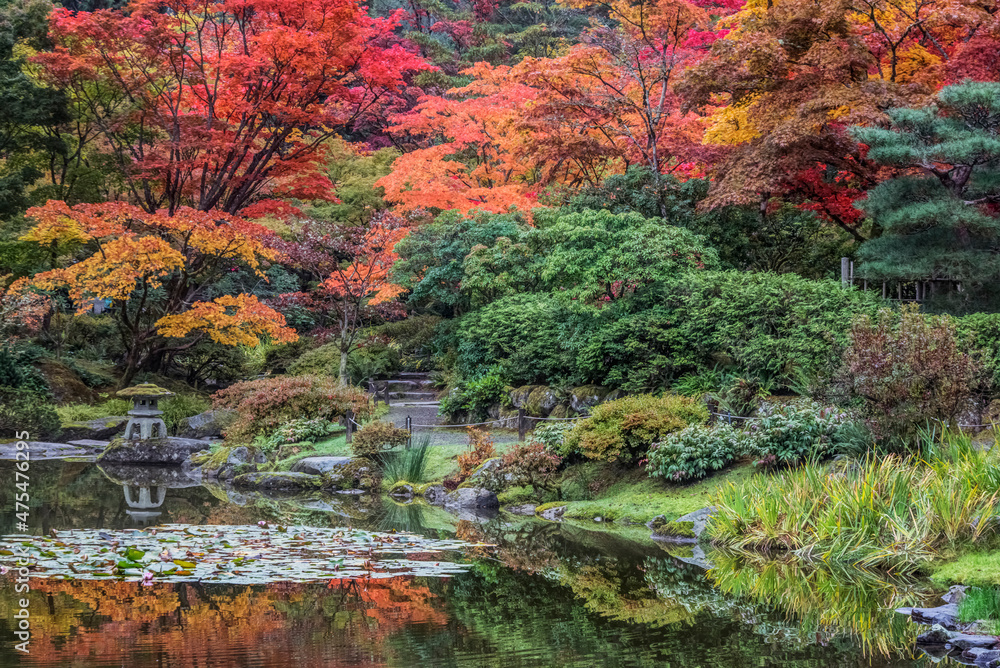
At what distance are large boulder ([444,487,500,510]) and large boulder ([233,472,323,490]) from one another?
2823 millimetres

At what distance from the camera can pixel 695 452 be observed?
10.9 metres

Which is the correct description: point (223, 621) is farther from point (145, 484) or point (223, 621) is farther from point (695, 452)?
point (145, 484)

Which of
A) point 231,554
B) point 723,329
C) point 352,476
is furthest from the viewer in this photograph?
point 352,476

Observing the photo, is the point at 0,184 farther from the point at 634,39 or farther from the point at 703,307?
the point at 703,307

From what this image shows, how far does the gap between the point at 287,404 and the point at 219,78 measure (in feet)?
24.1

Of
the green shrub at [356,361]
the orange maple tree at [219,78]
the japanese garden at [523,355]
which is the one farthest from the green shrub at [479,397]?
the orange maple tree at [219,78]

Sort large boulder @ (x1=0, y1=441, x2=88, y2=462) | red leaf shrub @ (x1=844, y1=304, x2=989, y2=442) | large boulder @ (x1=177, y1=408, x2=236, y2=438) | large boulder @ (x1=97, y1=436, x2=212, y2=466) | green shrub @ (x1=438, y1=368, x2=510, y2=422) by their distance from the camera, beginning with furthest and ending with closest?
large boulder @ (x1=177, y1=408, x2=236, y2=438) → large boulder @ (x1=0, y1=441, x2=88, y2=462) → green shrub @ (x1=438, y1=368, x2=510, y2=422) → large boulder @ (x1=97, y1=436, x2=212, y2=466) → red leaf shrub @ (x1=844, y1=304, x2=989, y2=442)

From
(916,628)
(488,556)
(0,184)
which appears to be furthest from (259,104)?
(916,628)

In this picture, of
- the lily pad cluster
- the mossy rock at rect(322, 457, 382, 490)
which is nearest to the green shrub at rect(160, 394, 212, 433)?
the mossy rock at rect(322, 457, 382, 490)

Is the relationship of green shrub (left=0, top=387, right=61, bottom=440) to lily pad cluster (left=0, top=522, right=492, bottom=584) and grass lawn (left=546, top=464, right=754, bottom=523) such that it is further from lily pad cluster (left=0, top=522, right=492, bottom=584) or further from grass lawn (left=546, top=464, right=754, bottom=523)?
grass lawn (left=546, top=464, right=754, bottom=523)

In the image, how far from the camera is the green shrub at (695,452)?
35.5 ft

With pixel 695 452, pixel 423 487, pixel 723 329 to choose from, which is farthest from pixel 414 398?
pixel 695 452

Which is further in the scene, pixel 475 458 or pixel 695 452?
pixel 475 458

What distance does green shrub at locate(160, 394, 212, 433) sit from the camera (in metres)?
18.5
